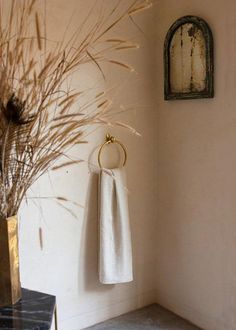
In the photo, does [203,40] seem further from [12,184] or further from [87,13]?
[12,184]

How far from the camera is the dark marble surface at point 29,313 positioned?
125cm

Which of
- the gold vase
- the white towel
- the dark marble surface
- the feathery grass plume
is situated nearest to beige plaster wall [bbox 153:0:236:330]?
the white towel

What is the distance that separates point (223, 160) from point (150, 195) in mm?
581

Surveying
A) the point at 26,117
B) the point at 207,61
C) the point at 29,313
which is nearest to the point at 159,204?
the point at 207,61

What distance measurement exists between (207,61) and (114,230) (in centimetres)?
103

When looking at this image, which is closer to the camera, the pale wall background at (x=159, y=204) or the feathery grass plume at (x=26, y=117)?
the feathery grass plume at (x=26, y=117)

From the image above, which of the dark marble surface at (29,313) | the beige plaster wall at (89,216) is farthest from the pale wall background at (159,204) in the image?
the dark marble surface at (29,313)

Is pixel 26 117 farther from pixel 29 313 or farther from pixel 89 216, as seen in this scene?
pixel 89 216

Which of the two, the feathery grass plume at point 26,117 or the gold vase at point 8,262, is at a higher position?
the feathery grass plume at point 26,117

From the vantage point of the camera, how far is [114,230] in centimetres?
218

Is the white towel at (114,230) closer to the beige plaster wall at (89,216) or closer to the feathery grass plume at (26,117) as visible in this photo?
the beige plaster wall at (89,216)

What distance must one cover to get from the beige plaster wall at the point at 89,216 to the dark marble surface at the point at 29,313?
58cm

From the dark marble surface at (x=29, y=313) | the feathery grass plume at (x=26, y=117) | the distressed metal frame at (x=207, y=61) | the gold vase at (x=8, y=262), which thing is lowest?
the dark marble surface at (x=29, y=313)

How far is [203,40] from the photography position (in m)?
1.96
